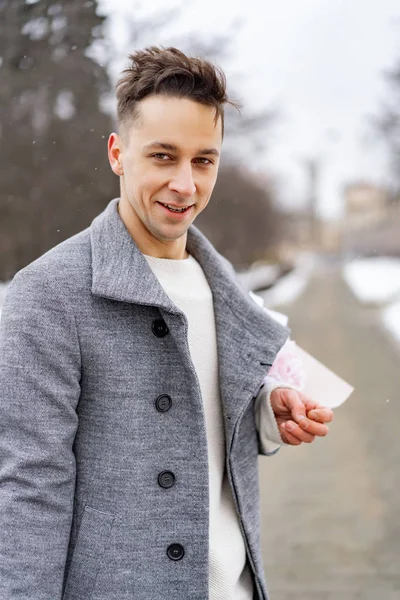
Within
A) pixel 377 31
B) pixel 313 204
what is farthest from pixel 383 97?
pixel 313 204

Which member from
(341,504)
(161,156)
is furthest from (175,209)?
(341,504)

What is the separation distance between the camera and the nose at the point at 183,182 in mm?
1256

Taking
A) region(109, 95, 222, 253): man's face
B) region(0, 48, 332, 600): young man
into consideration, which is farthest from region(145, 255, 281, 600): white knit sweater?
region(109, 95, 222, 253): man's face

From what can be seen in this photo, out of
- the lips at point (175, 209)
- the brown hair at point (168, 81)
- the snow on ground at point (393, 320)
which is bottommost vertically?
the snow on ground at point (393, 320)

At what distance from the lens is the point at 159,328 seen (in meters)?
1.27

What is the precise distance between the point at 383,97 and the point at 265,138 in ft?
2.23

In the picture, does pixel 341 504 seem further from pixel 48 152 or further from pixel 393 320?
pixel 393 320

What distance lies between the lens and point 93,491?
1.20 m

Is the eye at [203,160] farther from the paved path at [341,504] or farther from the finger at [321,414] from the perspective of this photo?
the paved path at [341,504]

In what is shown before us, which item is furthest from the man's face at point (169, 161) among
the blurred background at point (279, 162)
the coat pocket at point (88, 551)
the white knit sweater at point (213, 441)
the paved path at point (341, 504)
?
the paved path at point (341, 504)

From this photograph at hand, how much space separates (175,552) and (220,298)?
1.67ft

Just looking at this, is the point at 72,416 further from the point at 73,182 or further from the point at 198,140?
the point at 73,182

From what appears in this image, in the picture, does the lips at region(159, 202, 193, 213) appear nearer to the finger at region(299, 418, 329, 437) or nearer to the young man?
the young man

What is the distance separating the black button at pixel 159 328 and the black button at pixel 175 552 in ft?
1.26
